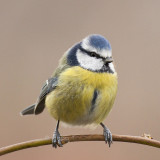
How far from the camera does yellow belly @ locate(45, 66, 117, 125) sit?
8.14 ft

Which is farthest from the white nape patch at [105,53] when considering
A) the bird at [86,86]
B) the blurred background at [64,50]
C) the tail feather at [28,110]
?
the blurred background at [64,50]

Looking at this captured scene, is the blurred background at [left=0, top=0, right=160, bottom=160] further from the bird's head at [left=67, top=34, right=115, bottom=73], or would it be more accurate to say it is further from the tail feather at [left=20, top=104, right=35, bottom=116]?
the bird's head at [left=67, top=34, right=115, bottom=73]

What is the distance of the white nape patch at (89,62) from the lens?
249 cm

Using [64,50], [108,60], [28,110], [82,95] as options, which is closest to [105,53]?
[108,60]

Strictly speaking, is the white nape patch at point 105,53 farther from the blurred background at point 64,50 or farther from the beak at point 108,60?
the blurred background at point 64,50

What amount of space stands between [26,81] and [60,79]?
1.28 m

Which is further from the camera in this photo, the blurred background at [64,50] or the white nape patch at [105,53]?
the blurred background at [64,50]

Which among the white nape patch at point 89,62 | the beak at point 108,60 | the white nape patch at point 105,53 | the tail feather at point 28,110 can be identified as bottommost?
the tail feather at point 28,110

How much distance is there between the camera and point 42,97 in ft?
9.57

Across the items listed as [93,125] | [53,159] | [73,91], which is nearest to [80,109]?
[73,91]

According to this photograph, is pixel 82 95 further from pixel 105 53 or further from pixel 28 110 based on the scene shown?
pixel 28 110

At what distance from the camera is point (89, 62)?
253 centimetres

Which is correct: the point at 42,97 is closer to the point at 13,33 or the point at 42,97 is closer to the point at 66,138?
the point at 66,138

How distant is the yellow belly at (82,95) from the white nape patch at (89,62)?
1.3 inches
